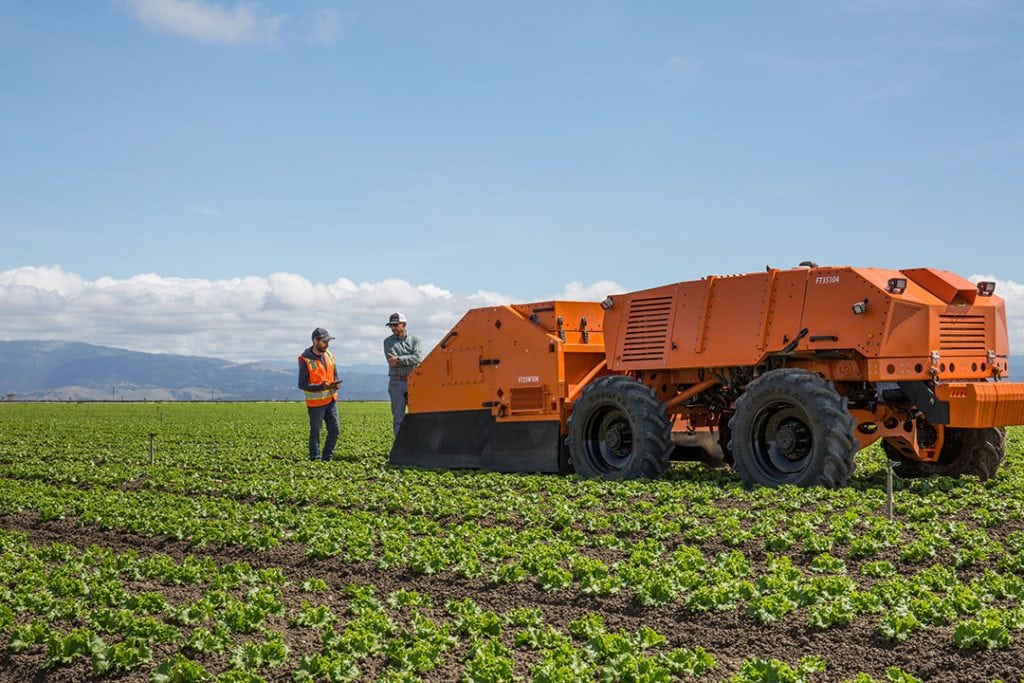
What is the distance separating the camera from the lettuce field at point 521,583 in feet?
22.5

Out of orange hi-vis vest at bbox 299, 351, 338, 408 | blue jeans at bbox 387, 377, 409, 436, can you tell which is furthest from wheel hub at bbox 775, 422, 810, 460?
orange hi-vis vest at bbox 299, 351, 338, 408

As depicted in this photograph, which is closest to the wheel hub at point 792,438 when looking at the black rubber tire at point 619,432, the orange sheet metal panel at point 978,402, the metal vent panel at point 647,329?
the orange sheet metal panel at point 978,402

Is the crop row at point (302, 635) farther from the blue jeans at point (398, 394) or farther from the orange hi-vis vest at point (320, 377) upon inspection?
the blue jeans at point (398, 394)

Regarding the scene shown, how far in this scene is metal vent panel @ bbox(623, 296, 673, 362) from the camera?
49.7ft

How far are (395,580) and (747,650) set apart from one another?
11.1ft

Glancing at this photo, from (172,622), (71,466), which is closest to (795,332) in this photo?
(172,622)

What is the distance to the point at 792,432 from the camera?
13.4 metres

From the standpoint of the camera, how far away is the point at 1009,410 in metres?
12.8

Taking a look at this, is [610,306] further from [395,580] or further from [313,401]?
[395,580]

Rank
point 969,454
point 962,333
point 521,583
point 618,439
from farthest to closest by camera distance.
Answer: point 618,439 → point 969,454 → point 962,333 → point 521,583

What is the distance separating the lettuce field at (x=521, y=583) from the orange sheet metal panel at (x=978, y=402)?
0.85 metres

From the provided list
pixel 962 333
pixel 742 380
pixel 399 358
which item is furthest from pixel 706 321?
pixel 399 358

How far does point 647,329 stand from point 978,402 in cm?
454

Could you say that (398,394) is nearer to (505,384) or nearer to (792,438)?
(505,384)
